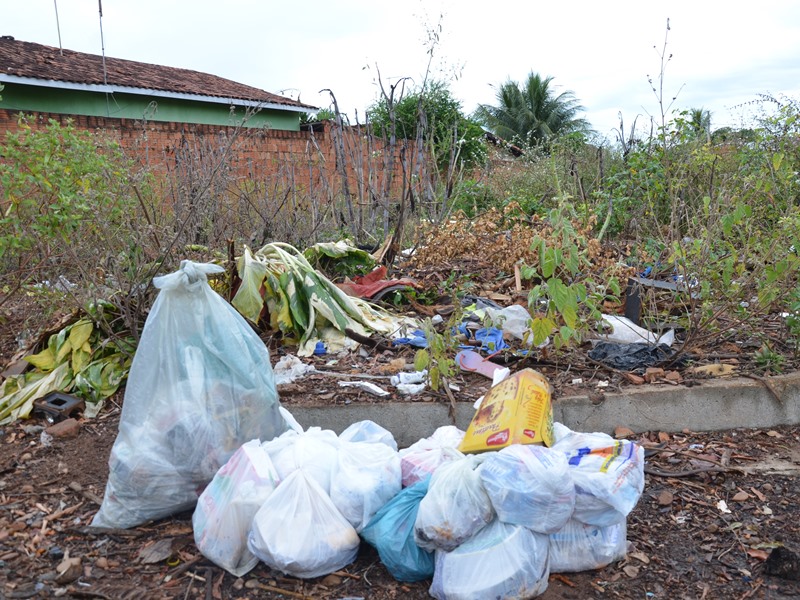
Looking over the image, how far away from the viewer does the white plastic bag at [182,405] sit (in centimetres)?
261

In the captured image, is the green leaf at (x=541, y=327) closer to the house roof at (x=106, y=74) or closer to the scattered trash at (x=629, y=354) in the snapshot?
the scattered trash at (x=629, y=354)

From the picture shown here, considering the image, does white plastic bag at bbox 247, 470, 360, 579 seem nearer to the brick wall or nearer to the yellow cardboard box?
the yellow cardboard box

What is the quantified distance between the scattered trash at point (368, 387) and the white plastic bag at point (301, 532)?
123 cm

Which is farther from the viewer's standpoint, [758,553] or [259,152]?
[259,152]

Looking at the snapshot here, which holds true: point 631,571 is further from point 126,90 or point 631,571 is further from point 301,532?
point 126,90

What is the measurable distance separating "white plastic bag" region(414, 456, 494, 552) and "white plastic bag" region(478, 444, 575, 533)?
40mm

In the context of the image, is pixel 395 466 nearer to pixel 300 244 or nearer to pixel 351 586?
pixel 351 586

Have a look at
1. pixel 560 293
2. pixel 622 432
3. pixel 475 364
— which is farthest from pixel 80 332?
pixel 622 432

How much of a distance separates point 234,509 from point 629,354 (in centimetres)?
238

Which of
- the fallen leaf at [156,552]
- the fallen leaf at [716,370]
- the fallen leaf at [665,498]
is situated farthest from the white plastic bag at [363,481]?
the fallen leaf at [716,370]

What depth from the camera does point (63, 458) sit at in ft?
10.6

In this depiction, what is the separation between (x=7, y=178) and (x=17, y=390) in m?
1.16

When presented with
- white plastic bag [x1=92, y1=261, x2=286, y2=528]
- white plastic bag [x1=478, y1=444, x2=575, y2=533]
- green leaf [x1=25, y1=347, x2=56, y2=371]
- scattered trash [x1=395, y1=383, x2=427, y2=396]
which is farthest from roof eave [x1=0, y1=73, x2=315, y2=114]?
white plastic bag [x1=478, y1=444, x2=575, y2=533]

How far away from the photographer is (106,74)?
40.6 feet
